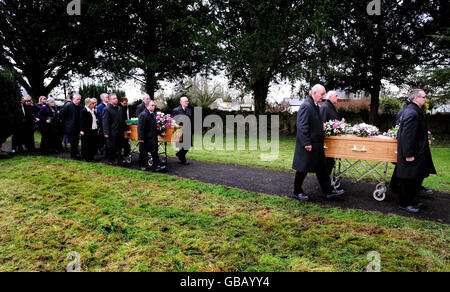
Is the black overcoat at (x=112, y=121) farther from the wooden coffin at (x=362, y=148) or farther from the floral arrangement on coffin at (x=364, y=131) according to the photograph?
the floral arrangement on coffin at (x=364, y=131)

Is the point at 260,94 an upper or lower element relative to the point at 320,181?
upper

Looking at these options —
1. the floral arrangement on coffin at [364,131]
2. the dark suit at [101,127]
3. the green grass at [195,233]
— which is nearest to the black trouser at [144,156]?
the green grass at [195,233]

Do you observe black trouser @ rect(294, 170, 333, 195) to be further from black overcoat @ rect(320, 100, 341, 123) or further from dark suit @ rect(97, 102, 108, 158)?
dark suit @ rect(97, 102, 108, 158)

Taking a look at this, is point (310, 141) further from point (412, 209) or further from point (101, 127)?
point (101, 127)

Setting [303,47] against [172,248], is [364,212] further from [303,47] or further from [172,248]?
[303,47]

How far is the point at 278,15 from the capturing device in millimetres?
15727

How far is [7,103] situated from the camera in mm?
8906

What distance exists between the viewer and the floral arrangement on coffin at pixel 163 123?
307 inches

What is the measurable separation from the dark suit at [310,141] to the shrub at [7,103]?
363 inches

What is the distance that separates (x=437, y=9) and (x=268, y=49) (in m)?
10.9

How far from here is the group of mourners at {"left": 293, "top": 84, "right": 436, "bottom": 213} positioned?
467 cm

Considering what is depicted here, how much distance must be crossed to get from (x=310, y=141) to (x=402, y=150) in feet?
5.01

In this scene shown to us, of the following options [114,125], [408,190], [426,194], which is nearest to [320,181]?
[408,190]

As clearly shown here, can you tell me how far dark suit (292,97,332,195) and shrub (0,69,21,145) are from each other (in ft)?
30.3
